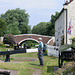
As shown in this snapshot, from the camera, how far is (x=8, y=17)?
47.9 metres

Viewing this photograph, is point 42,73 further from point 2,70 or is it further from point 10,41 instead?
point 10,41

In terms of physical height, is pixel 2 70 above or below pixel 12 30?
below

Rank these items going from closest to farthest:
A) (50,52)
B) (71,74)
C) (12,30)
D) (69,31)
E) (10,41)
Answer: (71,74)
(50,52)
(69,31)
(10,41)
(12,30)

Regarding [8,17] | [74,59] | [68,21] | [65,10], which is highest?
[8,17]

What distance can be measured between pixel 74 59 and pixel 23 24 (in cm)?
4207

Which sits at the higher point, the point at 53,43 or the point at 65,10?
the point at 65,10

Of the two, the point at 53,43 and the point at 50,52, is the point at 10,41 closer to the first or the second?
the point at 53,43

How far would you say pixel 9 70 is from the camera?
21.4 feet

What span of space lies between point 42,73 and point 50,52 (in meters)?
7.61

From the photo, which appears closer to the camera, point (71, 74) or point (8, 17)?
point (71, 74)

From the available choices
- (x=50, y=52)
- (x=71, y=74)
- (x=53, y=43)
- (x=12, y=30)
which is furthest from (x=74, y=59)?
(x=12, y=30)

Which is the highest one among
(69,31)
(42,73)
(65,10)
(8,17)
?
(8,17)

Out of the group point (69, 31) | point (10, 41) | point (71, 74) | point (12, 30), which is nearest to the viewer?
point (71, 74)

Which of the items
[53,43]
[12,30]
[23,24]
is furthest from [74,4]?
[23,24]
